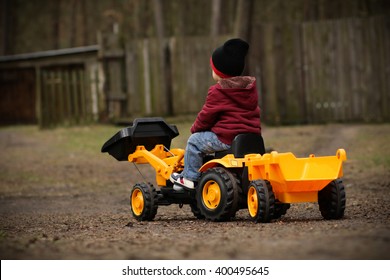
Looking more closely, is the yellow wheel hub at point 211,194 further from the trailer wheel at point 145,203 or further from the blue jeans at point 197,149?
the trailer wheel at point 145,203

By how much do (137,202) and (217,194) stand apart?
4.02 ft

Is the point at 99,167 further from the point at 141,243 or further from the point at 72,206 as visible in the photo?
the point at 141,243

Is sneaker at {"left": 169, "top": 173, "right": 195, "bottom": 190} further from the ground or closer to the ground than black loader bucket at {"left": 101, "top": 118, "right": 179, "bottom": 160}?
closer to the ground

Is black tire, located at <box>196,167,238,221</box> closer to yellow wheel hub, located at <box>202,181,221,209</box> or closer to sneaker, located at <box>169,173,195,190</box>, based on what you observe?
yellow wheel hub, located at <box>202,181,221,209</box>

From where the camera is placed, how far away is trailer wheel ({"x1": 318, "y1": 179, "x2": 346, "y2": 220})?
7.87 metres

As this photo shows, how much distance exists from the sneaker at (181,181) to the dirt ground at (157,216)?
35 centimetres

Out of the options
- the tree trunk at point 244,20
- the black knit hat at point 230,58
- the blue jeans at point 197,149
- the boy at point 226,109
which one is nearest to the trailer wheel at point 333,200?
the boy at point 226,109

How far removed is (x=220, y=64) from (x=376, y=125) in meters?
12.1

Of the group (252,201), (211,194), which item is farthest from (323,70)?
(252,201)

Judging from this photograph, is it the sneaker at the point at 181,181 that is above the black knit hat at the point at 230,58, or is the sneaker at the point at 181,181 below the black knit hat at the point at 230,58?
below

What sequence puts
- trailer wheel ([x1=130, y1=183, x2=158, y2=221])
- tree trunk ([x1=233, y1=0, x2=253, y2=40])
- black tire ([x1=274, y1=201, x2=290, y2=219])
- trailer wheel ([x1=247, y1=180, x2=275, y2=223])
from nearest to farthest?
trailer wheel ([x1=247, y1=180, x2=275, y2=223]), black tire ([x1=274, y1=201, x2=290, y2=219]), trailer wheel ([x1=130, y1=183, x2=158, y2=221]), tree trunk ([x1=233, y1=0, x2=253, y2=40])

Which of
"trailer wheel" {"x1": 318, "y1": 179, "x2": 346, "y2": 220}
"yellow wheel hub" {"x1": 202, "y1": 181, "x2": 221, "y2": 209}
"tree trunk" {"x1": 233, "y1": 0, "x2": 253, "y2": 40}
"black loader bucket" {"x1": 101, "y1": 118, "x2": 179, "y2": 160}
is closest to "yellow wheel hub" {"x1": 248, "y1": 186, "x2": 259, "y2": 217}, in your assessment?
"yellow wheel hub" {"x1": 202, "y1": 181, "x2": 221, "y2": 209}

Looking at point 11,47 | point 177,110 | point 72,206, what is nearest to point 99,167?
point 72,206

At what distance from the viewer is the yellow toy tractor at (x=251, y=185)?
301 inches
